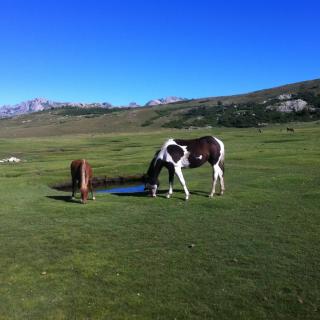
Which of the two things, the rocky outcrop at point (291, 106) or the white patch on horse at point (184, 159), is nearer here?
the white patch on horse at point (184, 159)

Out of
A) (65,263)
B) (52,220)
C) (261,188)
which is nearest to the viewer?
(65,263)

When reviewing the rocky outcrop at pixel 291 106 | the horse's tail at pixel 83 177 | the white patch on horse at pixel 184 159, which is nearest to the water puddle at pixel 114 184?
the horse's tail at pixel 83 177

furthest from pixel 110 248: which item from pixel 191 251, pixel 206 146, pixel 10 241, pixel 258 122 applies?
pixel 258 122

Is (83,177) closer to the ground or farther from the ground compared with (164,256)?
farther from the ground

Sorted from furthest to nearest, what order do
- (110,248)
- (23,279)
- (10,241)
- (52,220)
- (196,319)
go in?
(52,220) → (10,241) → (110,248) → (23,279) → (196,319)

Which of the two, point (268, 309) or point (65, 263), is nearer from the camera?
point (268, 309)

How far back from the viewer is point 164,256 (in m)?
13.9

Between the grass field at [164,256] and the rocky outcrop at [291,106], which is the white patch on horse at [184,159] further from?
the rocky outcrop at [291,106]

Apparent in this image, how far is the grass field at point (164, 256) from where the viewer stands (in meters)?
10.9

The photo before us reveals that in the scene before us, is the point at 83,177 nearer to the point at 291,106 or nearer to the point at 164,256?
the point at 164,256

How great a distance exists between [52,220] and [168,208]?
494cm

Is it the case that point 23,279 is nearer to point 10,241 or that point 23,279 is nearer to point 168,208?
point 10,241

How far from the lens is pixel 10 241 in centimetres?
1590

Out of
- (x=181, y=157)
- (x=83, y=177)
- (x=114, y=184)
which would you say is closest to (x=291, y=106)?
(x=114, y=184)
